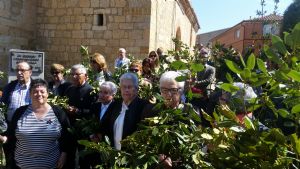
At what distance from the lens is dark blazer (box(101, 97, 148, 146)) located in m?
2.93

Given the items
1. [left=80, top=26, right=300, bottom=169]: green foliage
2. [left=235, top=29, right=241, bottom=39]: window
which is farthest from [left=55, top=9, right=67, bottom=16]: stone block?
[left=235, top=29, right=241, bottom=39]: window

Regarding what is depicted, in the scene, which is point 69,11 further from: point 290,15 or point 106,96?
point 106,96

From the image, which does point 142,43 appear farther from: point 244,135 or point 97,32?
point 244,135

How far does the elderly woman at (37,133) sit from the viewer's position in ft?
10.6

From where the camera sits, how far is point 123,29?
33.3ft

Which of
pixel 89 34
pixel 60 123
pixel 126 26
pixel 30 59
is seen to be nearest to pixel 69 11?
pixel 89 34

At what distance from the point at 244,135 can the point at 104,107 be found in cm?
284

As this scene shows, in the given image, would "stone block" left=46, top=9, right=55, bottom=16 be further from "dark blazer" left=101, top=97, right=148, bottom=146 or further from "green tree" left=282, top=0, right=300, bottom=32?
"dark blazer" left=101, top=97, right=148, bottom=146

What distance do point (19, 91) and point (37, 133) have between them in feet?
5.28

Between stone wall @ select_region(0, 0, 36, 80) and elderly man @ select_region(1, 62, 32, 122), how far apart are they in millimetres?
5614

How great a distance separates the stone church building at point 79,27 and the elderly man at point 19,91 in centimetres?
549

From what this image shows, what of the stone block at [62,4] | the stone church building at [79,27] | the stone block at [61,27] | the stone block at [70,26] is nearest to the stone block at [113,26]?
the stone church building at [79,27]

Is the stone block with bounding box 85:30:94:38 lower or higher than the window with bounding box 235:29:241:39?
lower

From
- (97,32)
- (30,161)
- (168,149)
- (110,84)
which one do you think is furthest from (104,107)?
(97,32)
